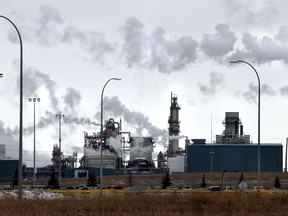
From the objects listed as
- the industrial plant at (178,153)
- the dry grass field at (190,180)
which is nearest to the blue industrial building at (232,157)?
the industrial plant at (178,153)

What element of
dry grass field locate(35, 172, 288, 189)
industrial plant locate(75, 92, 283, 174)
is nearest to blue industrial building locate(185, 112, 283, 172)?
industrial plant locate(75, 92, 283, 174)

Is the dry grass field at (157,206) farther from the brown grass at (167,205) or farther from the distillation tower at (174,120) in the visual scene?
the distillation tower at (174,120)

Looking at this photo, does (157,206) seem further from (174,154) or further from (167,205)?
(174,154)

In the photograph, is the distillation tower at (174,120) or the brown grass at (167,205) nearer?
the brown grass at (167,205)

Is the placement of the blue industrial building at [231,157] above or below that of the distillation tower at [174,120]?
below

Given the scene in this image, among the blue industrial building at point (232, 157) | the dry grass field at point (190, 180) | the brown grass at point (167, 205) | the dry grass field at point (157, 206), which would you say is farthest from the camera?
the blue industrial building at point (232, 157)

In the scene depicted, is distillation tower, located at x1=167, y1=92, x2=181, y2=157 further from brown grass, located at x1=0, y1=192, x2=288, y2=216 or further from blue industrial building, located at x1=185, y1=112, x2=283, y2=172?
brown grass, located at x1=0, y1=192, x2=288, y2=216

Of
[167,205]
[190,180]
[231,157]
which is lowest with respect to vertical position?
[190,180]

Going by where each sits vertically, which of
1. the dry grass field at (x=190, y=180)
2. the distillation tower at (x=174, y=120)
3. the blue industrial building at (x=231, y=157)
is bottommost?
the dry grass field at (x=190, y=180)

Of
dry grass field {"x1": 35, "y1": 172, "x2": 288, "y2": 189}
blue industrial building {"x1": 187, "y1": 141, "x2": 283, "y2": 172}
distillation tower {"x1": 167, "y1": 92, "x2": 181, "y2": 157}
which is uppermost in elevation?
distillation tower {"x1": 167, "y1": 92, "x2": 181, "y2": 157}

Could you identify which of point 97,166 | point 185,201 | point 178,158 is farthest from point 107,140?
point 185,201

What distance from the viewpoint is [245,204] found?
27703 millimetres

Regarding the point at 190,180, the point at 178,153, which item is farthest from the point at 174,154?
the point at 190,180

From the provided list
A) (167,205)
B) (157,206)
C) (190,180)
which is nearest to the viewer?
(157,206)
